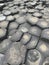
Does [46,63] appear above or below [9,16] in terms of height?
below

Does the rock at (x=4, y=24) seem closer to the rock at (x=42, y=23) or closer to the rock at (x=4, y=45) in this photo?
the rock at (x=4, y=45)

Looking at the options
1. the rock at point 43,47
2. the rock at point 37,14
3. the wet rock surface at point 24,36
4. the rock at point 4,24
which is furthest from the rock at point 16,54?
the rock at point 37,14

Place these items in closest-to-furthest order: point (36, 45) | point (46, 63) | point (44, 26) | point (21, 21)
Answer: point (46, 63)
point (36, 45)
point (44, 26)
point (21, 21)

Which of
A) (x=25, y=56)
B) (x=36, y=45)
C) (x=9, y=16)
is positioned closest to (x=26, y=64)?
(x=25, y=56)

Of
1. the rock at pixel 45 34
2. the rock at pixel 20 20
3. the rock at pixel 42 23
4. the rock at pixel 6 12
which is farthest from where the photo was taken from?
the rock at pixel 6 12

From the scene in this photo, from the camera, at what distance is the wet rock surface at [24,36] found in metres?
0.81

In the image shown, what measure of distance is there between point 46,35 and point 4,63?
34 centimetres

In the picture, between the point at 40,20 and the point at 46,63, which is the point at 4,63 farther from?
the point at 40,20

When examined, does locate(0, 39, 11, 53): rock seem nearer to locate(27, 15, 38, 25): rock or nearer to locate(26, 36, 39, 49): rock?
locate(26, 36, 39, 49): rock

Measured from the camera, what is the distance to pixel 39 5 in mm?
1443

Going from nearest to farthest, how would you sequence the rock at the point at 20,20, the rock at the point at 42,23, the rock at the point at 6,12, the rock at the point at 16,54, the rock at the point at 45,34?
the rock at the point at 16,54 < the rock at the point at 45,34 < the rock at the point at 42,23 < the rock at the point at 20,20 < the rock at the point at 6,12

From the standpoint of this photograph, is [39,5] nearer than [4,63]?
No

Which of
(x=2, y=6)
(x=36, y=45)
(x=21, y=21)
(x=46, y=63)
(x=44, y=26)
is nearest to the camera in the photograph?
(x=46, y=63)

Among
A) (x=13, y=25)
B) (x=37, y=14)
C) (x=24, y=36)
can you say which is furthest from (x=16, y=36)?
(x=37, y=14)
